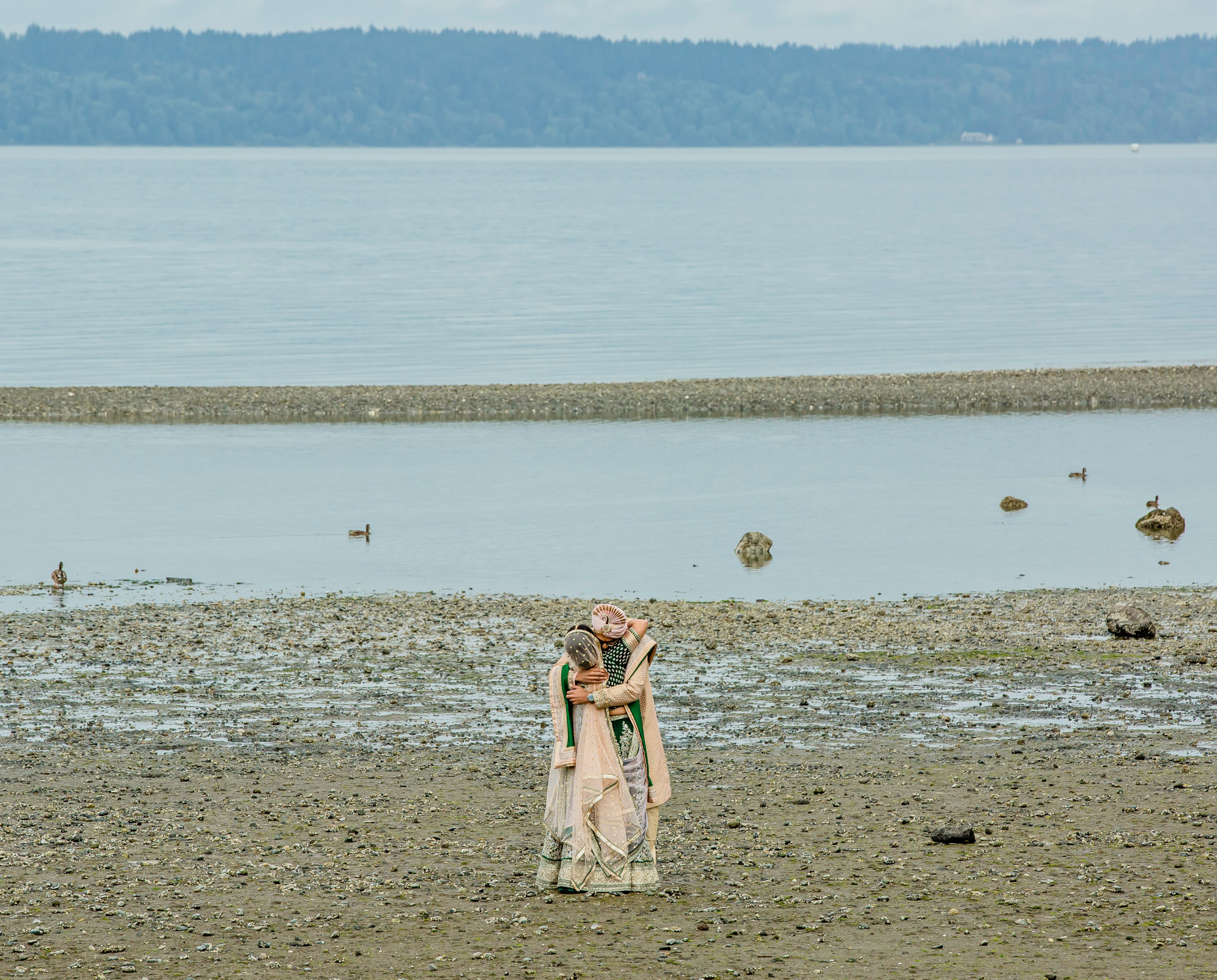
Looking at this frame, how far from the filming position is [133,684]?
1540 centimetres

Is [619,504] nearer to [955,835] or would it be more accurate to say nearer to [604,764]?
[955,835]

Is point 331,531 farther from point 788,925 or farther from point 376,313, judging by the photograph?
point 376,313

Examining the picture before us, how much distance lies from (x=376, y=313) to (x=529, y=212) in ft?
351

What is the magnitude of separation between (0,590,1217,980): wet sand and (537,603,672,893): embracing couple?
211 mm

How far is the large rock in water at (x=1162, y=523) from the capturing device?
27.6m

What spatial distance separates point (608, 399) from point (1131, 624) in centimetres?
2987

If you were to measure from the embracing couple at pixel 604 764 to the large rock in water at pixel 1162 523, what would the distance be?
65.3 ft

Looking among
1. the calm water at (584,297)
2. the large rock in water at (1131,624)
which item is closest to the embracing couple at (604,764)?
the large rock in water at (1131,624)

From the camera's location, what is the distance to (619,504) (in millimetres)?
31047

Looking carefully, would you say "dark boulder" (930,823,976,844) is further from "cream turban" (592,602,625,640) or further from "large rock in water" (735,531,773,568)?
"large rock in water" (735,531,773,568)

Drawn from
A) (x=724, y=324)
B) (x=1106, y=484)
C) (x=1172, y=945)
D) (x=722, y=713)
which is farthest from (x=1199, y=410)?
(x=1172, y=945)

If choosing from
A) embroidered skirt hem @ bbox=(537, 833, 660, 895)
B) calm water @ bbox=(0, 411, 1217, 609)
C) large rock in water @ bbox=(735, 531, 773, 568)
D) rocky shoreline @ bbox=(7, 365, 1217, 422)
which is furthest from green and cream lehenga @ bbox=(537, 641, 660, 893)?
rocky shoreline @ bbox=(7, 365, 1217, 422)

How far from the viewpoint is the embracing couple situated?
9523 millimetres

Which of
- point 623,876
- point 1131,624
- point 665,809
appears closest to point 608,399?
point 1131,624
